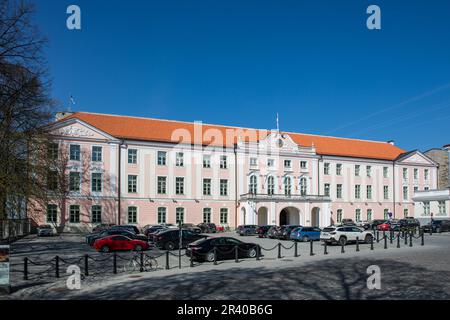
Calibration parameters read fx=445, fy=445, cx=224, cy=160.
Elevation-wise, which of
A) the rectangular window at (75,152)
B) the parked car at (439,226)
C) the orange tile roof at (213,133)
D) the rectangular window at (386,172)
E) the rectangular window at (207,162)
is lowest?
the parked car at (439,226)

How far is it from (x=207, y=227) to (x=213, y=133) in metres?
14.5

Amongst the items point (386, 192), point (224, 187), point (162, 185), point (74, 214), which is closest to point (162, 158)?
point (162, 185)

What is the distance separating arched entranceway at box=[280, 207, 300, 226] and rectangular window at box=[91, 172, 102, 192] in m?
24.2

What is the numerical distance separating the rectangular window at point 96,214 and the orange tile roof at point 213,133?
334 inches

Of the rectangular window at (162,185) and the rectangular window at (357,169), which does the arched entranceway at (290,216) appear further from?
the rectangular window at (162,185)

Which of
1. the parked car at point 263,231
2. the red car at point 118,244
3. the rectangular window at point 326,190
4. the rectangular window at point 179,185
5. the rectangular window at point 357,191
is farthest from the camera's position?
the rectangular window at point 357,191

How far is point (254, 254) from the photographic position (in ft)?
82.3

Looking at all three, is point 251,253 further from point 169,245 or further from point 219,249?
point 169,245

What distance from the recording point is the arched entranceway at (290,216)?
59.3 meters

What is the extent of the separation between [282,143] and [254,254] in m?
35.3

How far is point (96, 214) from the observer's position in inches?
1924

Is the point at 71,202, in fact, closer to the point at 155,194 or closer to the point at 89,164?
the point at 89,164

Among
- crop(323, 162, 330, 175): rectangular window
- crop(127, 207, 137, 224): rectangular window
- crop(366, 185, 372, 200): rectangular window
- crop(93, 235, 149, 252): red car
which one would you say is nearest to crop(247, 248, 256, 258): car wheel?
crop(93, 235, 149, 252): red car

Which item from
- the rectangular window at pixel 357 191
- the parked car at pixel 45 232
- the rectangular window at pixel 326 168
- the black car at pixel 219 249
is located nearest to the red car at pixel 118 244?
the black car at pixel 219 249
